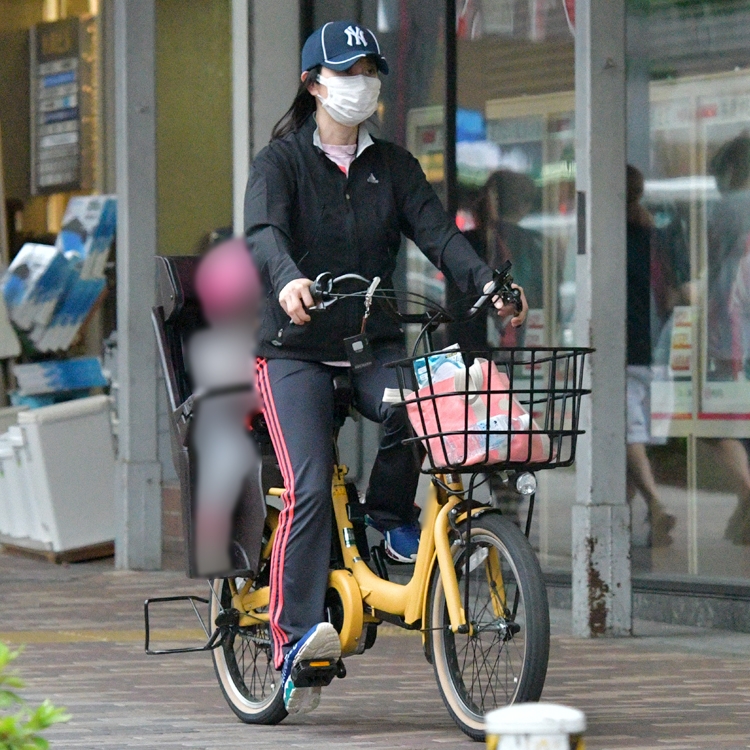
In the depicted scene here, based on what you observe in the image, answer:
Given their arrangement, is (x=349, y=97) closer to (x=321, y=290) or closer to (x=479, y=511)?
(x=321, y=290)

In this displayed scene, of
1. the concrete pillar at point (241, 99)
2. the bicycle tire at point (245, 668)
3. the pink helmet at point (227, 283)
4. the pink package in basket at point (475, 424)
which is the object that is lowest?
the bicycle tire at point (245, 668)

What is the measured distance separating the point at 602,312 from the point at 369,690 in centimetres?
205

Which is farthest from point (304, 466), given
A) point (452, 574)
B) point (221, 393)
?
point (221, 393)

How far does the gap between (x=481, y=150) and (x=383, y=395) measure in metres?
3.96

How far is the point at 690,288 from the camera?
751 cm

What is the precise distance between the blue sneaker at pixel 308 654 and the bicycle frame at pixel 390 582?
7 cm

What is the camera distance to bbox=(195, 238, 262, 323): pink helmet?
5.65ft

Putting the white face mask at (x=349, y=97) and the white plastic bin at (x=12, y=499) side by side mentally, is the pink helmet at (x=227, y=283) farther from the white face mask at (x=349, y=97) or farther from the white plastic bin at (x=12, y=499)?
the white plastic bin at (x=12, y=499)

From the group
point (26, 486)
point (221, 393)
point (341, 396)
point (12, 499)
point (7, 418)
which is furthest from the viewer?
point (7, 418)

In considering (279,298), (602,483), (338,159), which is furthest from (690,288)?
(279,298)

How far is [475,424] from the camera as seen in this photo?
425 centimetres

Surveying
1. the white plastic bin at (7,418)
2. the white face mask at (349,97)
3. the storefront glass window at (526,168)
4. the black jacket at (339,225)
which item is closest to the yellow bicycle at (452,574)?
the black jacket at (339,225)

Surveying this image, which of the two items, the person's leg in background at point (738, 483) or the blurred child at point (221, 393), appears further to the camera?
the person's leg in background at point (738, 483)

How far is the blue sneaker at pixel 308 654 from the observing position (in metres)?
4.65
